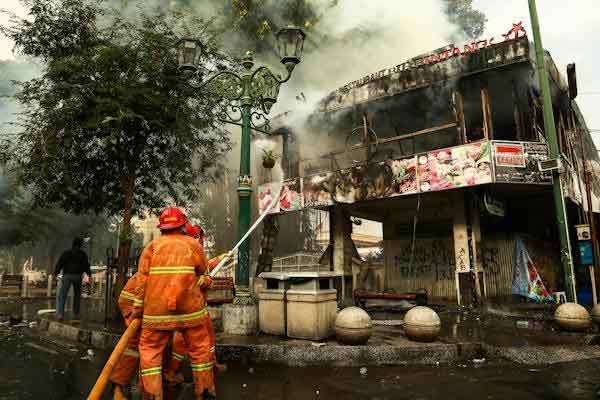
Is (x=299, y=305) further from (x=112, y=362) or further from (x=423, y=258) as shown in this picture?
(x=423, y=258)

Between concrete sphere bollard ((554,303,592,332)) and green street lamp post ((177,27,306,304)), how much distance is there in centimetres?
589

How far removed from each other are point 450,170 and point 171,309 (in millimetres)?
10605

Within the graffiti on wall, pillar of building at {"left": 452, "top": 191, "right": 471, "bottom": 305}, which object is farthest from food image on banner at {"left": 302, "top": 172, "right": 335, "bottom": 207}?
pillar of building at {"left": 452, "top": 191, "right": 471, "bottom": 305}

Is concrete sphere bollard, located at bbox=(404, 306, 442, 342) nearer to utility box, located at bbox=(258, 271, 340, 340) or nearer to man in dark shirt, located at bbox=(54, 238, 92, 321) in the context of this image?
utility box, located at bbox=(258, 271, 340, 340)

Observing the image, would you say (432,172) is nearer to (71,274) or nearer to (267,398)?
(267,398)

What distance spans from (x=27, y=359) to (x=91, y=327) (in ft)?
7.33

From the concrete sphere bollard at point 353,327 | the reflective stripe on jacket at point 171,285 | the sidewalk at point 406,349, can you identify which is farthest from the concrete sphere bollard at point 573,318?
the reflective stripe on jacket at point 171,285

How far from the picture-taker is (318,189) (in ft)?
Result: 49.0

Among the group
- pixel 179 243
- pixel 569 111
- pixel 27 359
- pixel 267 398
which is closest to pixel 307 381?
pixel 267 398

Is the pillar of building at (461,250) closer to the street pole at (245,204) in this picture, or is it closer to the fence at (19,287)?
the street pole at (245,204)

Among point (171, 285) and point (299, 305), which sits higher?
point (171, 285)

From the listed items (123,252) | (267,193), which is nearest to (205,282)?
(123,252)

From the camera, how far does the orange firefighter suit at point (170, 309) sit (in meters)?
3.60

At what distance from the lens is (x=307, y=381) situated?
463cm
